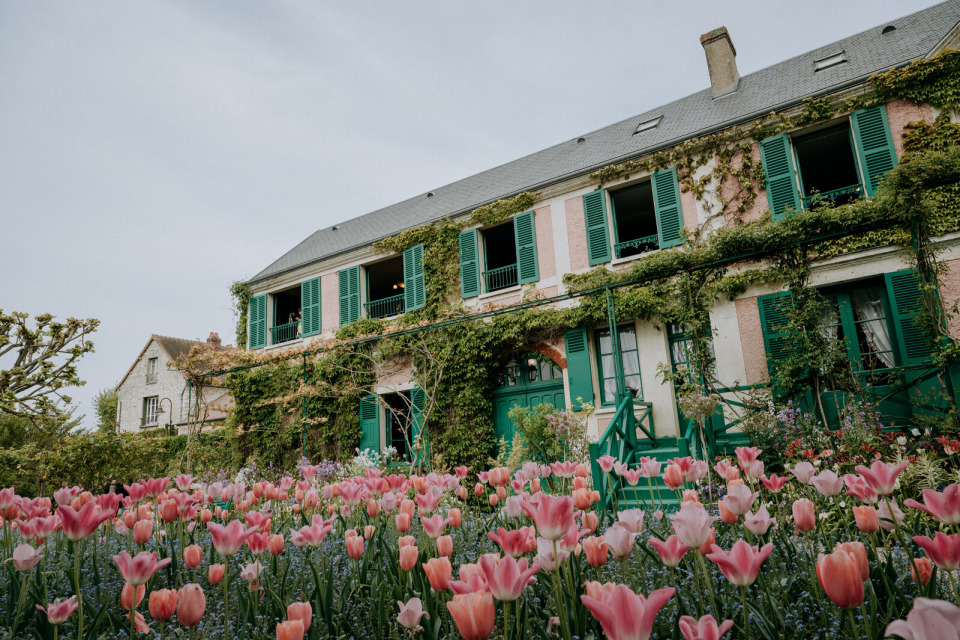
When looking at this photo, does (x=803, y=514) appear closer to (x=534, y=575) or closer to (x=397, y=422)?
(x=534, y=575)

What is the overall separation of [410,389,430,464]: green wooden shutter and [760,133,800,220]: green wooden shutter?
7.19 m

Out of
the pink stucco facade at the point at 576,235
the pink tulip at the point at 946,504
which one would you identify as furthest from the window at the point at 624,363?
the pink tulip at the point at 946,504

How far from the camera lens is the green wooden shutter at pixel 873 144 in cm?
756

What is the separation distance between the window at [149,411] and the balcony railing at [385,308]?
688 inches

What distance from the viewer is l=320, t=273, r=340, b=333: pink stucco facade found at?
1260 cm

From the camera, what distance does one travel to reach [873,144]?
302 inches

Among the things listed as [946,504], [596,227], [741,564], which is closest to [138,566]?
[741,564]

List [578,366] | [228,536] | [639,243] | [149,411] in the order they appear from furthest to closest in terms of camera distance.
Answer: [149,411] < [639,243] < [578,366] < [228,536]

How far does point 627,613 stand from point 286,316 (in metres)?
15.4

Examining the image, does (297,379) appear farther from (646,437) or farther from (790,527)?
(790,527)

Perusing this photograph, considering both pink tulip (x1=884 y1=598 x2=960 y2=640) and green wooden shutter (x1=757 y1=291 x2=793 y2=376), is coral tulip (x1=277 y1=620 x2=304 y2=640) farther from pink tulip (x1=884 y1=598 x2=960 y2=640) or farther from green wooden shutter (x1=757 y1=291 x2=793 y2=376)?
green wooden shutter (x1=757 y1=291 x2=793 y2=376)

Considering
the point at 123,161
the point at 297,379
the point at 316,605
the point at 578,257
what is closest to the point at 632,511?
the point at 316,605

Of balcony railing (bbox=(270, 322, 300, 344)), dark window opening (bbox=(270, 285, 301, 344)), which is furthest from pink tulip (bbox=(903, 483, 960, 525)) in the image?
balcony railing (bbox=(270, 322, 300, 344))

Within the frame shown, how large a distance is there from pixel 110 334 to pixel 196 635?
1013 centimetres
